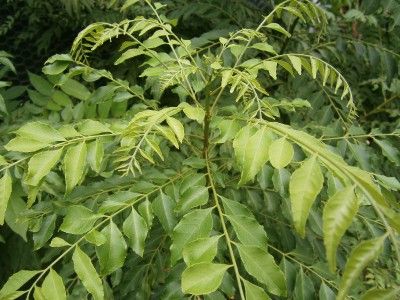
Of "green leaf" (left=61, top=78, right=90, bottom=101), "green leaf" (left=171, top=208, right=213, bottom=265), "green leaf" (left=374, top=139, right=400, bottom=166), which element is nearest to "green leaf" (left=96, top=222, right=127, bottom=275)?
"green leaf" (left=171, top=208, right=213, bottom=265)

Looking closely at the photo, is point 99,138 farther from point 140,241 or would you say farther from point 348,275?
point 348,275

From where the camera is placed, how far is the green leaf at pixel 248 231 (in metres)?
0.83

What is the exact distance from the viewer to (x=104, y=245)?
85 cm

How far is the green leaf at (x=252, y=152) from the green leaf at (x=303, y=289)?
44 centimetres

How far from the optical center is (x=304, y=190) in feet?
1.92

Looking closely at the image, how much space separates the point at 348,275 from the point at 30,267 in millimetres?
1526

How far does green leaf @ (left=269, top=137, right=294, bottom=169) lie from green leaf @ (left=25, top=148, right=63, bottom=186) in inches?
17.5

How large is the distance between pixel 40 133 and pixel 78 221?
205mm

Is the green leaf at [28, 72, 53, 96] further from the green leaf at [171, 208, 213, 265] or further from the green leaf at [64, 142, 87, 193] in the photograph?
the green leaf at [171, 208, 213, 265]

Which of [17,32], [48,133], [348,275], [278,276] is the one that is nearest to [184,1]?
[17,32]

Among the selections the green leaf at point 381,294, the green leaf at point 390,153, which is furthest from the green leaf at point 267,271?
the green leaf at point 390,153

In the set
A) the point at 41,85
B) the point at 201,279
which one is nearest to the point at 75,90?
the point at 41,85

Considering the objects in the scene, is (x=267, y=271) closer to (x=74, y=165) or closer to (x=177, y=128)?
(x=177, y=128)

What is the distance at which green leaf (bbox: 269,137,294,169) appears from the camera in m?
0.70
